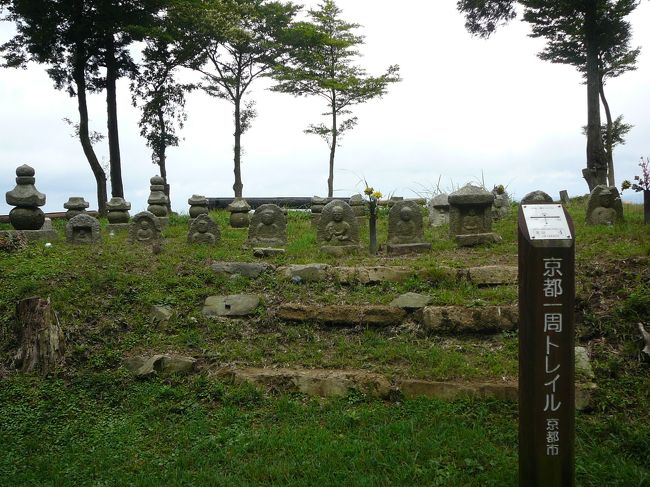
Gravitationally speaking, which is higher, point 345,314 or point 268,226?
point 268,226

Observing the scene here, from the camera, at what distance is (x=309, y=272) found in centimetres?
847

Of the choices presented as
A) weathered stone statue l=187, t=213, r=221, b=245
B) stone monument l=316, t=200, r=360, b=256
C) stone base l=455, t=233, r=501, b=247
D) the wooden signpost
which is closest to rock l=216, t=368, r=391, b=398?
the wooden signpost

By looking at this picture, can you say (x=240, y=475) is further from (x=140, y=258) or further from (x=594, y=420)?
(x=140, y=258)

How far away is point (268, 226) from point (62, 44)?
47.5ft

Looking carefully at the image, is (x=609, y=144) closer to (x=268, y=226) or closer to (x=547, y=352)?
(x=268, y=226)

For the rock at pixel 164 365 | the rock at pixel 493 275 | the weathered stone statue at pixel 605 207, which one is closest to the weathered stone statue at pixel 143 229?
the rock at pixel 164 365

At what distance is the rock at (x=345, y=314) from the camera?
702 centimetres

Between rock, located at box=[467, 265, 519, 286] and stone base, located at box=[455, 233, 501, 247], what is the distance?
2211mm

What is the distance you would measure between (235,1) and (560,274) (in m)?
25.0

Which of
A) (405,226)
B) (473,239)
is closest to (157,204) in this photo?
(405,226)

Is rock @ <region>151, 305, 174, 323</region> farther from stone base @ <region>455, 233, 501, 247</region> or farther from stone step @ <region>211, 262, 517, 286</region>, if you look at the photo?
stone base @ <region>455, 233, 501, 247</region>

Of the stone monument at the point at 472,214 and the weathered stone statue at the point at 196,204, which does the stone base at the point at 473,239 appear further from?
the weathered stone statue at the point at 196,204

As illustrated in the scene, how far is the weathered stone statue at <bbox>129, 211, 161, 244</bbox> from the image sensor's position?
11617 millimetres

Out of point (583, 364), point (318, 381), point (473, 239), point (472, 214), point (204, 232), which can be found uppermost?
point (472, 214)
